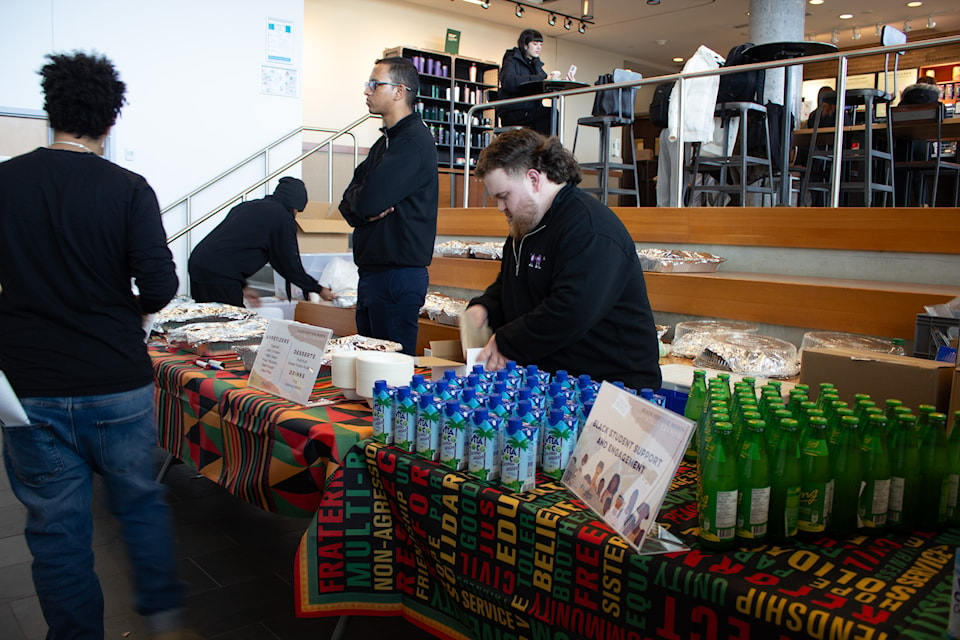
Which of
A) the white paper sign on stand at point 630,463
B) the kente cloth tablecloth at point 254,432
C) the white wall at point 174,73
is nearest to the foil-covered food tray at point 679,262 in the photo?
the kente cloth tablecloth at point 254,432

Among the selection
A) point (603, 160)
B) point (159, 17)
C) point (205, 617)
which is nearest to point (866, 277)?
point (603, 160)

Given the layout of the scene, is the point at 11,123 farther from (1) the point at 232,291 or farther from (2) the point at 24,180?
(2) the point at 24,180

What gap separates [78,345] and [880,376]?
76.9 inches

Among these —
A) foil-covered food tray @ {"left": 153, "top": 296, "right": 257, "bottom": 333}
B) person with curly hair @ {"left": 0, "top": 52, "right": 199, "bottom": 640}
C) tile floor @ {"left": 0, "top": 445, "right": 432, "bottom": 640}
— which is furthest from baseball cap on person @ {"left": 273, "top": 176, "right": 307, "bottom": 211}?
person with curly hair @ {"left": 0, "top": 52, "right": 199, "bottom": 640}

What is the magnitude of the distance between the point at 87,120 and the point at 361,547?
1.19 m

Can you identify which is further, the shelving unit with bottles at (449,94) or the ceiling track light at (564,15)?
the shelving unit with bottles at (449,94)

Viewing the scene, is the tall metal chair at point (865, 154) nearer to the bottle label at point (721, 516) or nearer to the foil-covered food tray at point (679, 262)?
the foil-covered food tray at point (679, 262)

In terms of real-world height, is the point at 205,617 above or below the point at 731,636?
below

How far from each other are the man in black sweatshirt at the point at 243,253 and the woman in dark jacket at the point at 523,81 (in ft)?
9.95

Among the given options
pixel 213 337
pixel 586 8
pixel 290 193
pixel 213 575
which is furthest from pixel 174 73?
pixel 213 575

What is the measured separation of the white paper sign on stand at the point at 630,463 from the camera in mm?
1152

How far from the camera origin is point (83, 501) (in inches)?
70.4

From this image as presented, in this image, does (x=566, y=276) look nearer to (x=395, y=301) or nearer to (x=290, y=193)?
(x=395, y=301)

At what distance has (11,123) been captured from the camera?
252 inches
